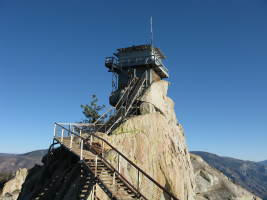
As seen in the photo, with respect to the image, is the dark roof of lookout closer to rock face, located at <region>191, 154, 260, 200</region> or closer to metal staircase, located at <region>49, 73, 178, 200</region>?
metal staircase, located at <region>49, 73, 178, 200</region>

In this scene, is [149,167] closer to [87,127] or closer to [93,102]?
[87,127]

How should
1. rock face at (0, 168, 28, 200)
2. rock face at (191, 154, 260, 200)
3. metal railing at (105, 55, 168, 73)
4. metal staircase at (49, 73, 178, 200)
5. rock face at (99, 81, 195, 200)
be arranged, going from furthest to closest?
rock face at (0, 168, 28, 200) < rock face at (191, 154, 260, 200) < metal railing at (105, 55, 168, 73) < rock face at (99, 81, 195, 200) < metal staircase at (49, 73, 178, 200)

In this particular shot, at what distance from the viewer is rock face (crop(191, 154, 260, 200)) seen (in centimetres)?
4659

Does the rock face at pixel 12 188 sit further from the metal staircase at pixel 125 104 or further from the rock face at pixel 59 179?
the metal staircase at pixel 125 104

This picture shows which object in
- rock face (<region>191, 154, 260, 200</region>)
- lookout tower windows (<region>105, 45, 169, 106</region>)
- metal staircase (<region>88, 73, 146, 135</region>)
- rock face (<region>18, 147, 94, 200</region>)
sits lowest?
rock face (<region>191, 154, 260, 200</region>)

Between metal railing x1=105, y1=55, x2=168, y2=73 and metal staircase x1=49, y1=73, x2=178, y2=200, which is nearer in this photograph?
metal staircase x1=49, y1=73, x2=178, y2=200

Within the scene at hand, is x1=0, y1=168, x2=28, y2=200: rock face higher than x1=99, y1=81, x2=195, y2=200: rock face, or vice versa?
x1=99, y1=81, x2=195, y2=200: rock face

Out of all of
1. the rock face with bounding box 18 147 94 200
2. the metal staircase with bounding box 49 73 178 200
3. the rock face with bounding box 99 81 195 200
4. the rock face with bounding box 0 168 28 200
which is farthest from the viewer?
the rock face with bounding box 0 168 28 200

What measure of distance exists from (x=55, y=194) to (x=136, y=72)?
24616mm

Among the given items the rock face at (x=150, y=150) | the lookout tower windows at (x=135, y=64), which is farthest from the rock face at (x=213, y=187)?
the lookout tower windows at (x=135, y=64)

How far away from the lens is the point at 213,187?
49.4m

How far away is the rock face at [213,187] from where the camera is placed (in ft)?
153

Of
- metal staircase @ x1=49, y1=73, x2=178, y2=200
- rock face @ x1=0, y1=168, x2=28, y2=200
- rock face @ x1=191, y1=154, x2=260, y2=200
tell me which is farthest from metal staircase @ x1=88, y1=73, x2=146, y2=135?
rock face @ x1=0, y1=168, x2=28, y2=200

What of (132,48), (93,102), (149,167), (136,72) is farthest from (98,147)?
(93,102)
